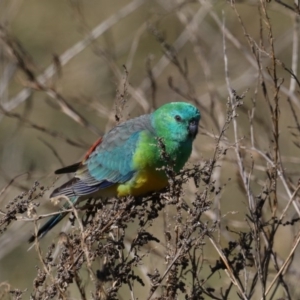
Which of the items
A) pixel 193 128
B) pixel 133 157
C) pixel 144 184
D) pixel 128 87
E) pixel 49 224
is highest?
pixel 128 87

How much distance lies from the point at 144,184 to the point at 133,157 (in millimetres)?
286

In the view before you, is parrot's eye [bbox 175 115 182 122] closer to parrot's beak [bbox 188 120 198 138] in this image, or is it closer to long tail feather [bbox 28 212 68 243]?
parrot's beak [bbox 188 120 198 138]

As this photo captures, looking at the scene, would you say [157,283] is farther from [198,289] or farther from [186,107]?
[186,107]

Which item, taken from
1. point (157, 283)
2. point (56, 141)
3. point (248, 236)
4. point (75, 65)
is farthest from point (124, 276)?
point (75, 65)

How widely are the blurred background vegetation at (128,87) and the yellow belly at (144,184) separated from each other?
0.40 meters

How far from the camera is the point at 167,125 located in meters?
5.28

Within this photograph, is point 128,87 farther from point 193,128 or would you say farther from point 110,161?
point 193,128

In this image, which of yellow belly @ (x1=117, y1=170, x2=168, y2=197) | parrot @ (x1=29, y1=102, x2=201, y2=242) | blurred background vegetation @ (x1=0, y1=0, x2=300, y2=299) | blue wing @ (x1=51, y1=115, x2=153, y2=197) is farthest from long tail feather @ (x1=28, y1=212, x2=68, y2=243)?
yellow belly @ (x1=117, y1=170, x2=168, y2=197)

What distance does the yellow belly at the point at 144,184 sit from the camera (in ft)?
16.2

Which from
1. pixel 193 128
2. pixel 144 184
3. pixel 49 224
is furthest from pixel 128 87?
pixel 49 224

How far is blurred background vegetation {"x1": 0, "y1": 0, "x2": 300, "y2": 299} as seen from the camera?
19.0 ft

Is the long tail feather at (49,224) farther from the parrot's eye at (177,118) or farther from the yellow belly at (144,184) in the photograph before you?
the parrot's eye at (177,118)

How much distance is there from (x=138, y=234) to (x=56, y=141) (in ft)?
Result: 24.3

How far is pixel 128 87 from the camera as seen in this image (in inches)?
229
